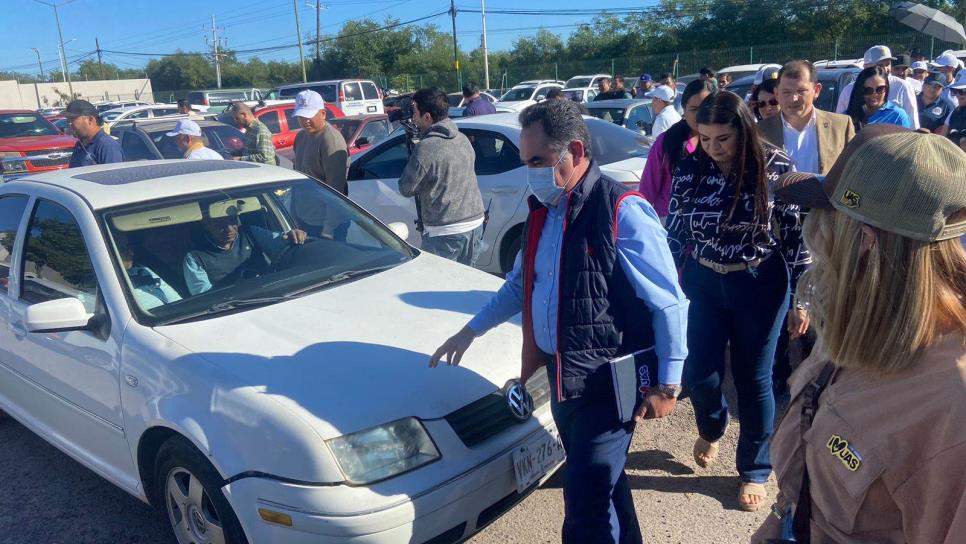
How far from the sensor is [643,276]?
219cm

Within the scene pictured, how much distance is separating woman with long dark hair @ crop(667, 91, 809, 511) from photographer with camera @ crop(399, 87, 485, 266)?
5.46 ft

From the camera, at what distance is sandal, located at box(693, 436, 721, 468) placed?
353 centimetres

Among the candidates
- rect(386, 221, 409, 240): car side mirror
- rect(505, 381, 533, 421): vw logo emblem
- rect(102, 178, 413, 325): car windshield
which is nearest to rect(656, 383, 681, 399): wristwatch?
rect(505, 381, 533, 421): vw logo emblem

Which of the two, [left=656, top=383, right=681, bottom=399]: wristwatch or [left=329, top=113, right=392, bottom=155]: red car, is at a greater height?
[left=329, top=113, right=392, bottom=155]: red car

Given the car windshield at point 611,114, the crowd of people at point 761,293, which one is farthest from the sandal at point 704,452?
the car windshield at point 611,114

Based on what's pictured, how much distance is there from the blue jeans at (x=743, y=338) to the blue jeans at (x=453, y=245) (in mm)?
1846

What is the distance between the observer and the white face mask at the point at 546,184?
88.6 inches

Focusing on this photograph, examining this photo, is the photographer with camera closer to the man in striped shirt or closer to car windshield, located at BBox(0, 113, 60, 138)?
the man in striped shirt

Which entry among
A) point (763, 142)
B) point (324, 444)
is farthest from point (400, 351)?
point (763, 142)

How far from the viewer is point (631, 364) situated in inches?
87.7

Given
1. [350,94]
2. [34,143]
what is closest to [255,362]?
[34,143]

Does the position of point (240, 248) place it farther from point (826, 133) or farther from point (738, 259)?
Result: point (826, 133)

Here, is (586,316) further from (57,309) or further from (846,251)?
(57,309)

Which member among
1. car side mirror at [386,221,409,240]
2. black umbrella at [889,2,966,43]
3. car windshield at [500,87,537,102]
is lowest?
car side mirror at [386,221,409,240]
